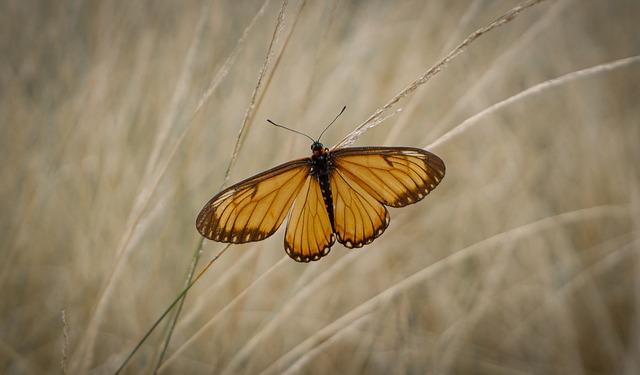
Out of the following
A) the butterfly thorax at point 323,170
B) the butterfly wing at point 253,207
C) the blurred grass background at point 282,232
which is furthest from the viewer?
the blurred grass background at point 282,232

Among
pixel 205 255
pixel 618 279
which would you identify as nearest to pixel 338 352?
pixel 205 255

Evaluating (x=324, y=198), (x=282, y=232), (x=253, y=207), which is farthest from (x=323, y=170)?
(x=282, y=232)

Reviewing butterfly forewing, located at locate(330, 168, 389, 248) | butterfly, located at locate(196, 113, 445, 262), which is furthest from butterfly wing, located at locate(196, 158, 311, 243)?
butterfly forewing, located at locate(330, 168, 389, 248)

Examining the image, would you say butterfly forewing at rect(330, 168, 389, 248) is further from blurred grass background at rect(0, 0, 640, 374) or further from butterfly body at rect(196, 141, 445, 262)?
blurred grass background at rect(0, 0, 640, 374)

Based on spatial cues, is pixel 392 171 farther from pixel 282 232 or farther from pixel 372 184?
pixel 282 232

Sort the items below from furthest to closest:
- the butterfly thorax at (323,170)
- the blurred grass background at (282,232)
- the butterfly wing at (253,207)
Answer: the blurred grass background at (282,232)
the butterfly thorax at (323,170)
the butterfly wing at (253,207)

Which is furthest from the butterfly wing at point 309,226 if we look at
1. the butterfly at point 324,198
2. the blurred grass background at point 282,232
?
the blurred grass background at point 282,232

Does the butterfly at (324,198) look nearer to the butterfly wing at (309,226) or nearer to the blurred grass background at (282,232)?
the butterfly wing at (309,226)
